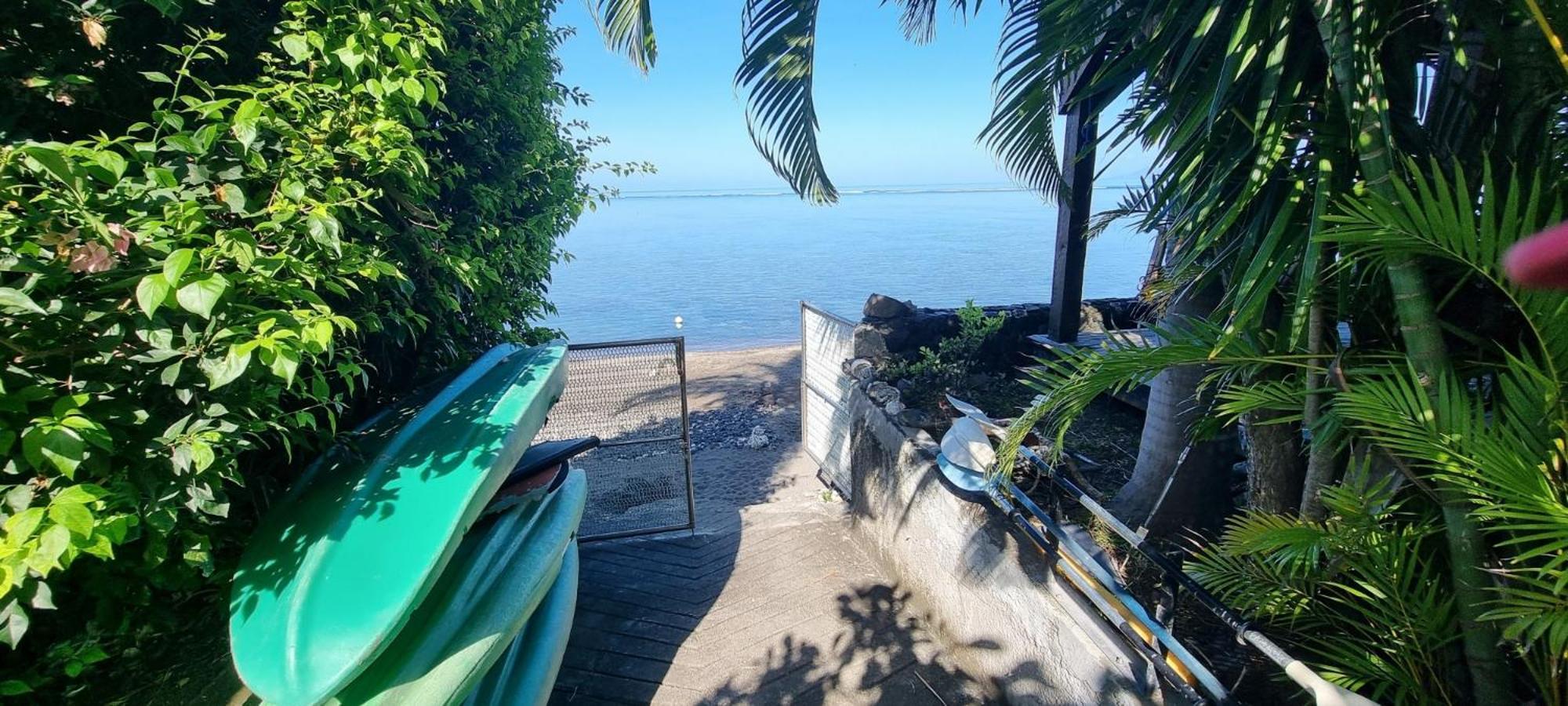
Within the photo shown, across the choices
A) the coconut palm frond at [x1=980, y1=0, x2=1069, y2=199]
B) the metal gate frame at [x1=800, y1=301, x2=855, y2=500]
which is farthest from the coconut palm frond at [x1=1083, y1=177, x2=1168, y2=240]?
the metal gate frame at [x1=800, y1=301, x2=855, y2=500]

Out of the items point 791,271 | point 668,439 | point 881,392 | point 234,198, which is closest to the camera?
point 234,198

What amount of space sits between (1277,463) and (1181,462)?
491mm

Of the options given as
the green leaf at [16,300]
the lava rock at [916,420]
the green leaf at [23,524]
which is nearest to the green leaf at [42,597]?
the green leaf at [23,524]

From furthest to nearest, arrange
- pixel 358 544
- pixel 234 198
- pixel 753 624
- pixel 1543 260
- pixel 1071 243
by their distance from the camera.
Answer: pixel 1071 243
pixel 753 624
pixel 358 544
pixel 234 198
pixel 1543 260

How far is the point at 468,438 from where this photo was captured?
280 centimetres

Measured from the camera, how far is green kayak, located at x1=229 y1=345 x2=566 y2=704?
1.98m

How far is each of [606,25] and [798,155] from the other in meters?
1.43

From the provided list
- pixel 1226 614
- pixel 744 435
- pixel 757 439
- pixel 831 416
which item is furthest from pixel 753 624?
pixel 744 435

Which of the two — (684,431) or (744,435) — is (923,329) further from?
(744,435)

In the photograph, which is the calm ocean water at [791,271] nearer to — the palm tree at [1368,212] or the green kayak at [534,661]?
the palm tree at [1368,212]

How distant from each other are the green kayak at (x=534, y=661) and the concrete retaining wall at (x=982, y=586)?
7.09ft

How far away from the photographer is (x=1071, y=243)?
208 inches

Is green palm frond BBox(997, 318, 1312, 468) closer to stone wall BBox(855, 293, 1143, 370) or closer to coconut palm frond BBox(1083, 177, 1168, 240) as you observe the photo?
coconut palm frond BBox(1083, 177, 1168, 240)

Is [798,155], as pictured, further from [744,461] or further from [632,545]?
[744,461]
